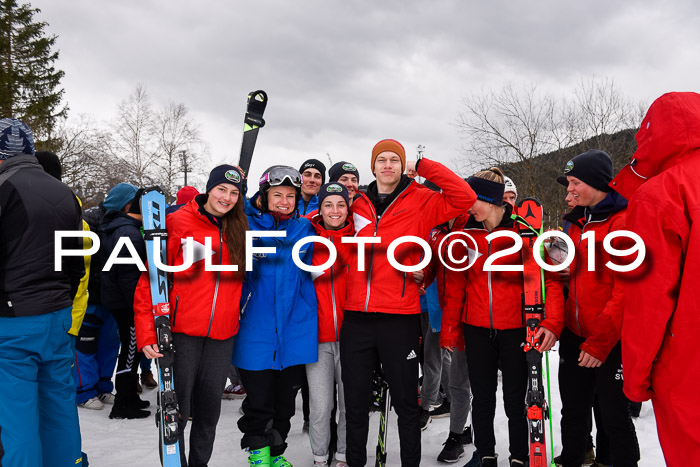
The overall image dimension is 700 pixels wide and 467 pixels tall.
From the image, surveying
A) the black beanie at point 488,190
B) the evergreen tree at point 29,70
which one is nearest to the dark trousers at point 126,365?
the black beanie at point 488,190

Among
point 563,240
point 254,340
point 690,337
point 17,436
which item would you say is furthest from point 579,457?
point 17,436

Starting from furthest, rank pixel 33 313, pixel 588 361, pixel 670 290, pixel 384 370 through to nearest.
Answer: pixel 384 370
pixel 588 361
pixel 33 313
pixel 670 290

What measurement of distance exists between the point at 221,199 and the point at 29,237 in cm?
112

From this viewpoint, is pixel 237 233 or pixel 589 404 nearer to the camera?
pixel 589 404

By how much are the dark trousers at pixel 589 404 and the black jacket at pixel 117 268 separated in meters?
3.74

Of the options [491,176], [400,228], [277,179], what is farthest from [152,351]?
[491,176]

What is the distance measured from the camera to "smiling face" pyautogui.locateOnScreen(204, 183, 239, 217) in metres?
3.03

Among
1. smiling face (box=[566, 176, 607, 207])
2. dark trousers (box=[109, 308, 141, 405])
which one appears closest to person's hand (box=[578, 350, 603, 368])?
smiling face (box=[566, 176, 607, 207])

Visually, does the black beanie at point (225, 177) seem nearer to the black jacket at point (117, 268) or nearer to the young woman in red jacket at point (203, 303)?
the young woman in red jacket at point (203, 303)

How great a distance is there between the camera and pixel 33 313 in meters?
2.47

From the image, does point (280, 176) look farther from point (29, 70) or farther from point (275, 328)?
point (29, 70)

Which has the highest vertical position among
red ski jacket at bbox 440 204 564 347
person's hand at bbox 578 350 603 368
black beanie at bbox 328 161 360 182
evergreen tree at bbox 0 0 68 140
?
evergreen tree at bbox 0 0 68 140

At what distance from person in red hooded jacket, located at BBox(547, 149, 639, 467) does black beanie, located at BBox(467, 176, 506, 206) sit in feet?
1.57

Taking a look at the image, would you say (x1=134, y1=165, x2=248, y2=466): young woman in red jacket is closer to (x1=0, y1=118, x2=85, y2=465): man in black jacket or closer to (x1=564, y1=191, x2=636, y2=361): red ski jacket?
(x1=0, y1=118, x2=85, y2=465): man in black jacket
